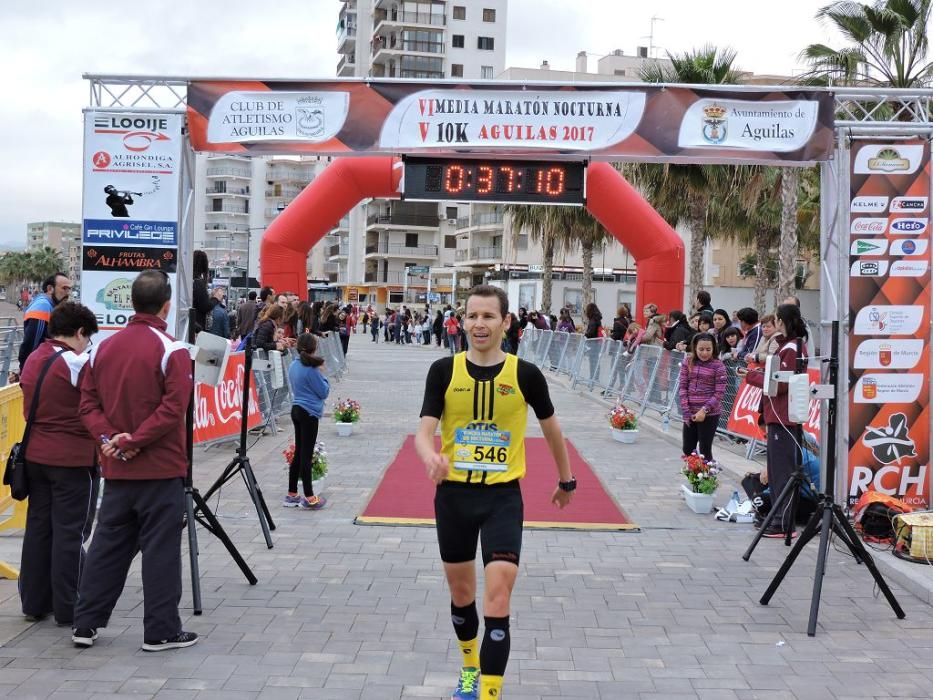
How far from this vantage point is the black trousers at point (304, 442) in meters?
8.74

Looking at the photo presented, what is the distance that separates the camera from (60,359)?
17.5ft

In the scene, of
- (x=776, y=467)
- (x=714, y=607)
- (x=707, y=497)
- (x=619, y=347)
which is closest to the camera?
(x=714, y=607)

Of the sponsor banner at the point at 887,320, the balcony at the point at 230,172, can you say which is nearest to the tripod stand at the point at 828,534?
the sponsor banner at the point at 887,320

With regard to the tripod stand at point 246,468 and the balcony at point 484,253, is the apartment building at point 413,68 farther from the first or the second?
the tripod stand at point 246,468

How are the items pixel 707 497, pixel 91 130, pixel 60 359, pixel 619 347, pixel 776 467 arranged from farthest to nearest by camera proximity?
pixel 619 347, pixel 707 497, pixel 91 130, pixel 776 467, pixel 60 359

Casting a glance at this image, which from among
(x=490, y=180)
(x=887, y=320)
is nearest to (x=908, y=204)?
(x=887, y=320)

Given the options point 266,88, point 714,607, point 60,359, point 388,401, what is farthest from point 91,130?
point 388,401

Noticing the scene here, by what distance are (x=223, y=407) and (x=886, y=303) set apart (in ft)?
25.1

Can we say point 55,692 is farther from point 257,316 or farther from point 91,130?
point 257,316

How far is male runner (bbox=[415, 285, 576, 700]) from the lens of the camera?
4.28m

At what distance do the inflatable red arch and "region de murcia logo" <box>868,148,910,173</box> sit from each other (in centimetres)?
749

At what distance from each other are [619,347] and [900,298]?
1005 centimetres

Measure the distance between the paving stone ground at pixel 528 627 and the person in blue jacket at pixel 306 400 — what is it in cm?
46

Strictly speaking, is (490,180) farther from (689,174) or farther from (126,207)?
(689,174)
